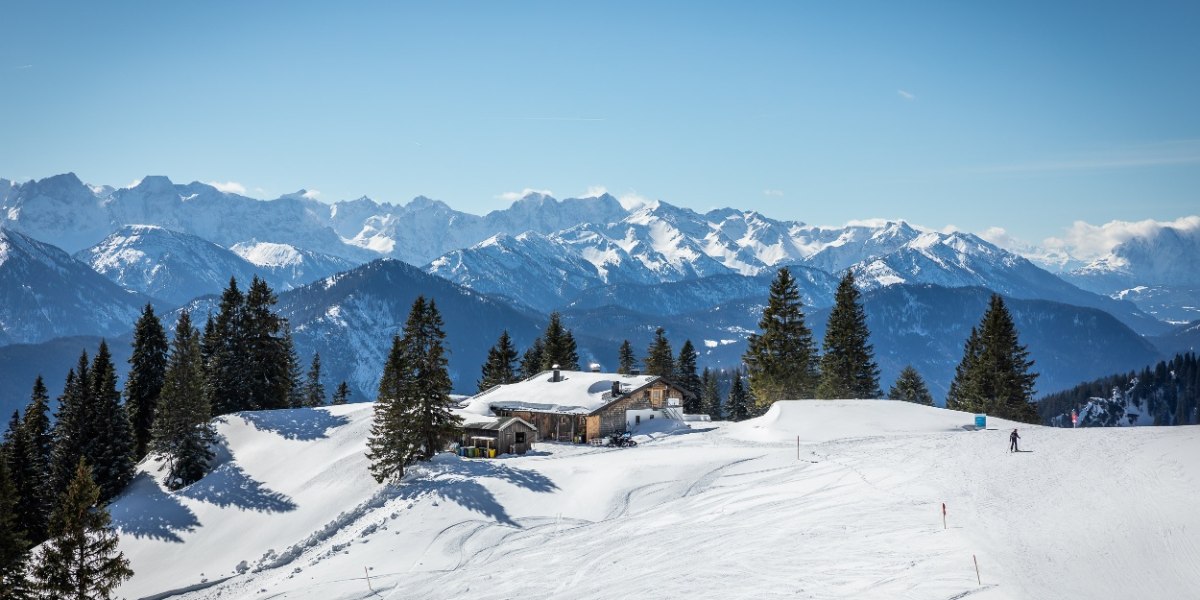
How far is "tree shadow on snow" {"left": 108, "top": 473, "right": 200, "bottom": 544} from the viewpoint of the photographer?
2046 inches

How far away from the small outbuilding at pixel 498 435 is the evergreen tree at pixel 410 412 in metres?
3.92

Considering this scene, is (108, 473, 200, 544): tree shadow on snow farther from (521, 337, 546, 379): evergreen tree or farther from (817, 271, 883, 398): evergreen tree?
(817, 271, 883, 398): evergreen tree

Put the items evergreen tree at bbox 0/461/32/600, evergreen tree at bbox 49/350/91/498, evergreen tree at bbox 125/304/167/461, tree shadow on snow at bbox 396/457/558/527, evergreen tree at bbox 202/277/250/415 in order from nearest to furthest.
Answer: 1. evergreen tree at bbox 0/461/32/600
2. tree shadow on snow at bbox 396/457/558/527
3. evergreen tree at bbox 49/350/91/498
4. evergreen tree at bbox 125/304/167/461
5. evergreen tree at bbox 202/277/250/415

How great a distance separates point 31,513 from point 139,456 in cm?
1471

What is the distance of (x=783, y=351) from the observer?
77.0 meters

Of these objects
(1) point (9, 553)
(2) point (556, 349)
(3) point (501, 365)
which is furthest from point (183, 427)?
(2) point (556, 349)

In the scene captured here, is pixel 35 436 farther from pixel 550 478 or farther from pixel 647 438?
pixel 647 438

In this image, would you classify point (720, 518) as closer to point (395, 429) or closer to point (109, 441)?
point (395, 429)

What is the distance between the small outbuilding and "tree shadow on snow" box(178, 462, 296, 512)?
13369 mm

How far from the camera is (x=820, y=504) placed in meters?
33.2

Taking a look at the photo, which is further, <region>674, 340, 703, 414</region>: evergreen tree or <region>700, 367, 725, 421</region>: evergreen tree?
<region>700, 367, 725, 421</region>: evergreen tree

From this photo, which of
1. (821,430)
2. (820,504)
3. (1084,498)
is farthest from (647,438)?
(1084,498)

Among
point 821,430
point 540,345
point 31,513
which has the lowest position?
point 31,513

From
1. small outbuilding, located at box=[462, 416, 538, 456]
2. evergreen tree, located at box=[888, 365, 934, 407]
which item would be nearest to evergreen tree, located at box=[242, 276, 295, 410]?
small outbuilding, located at box=[462, 416, 538, 456]
